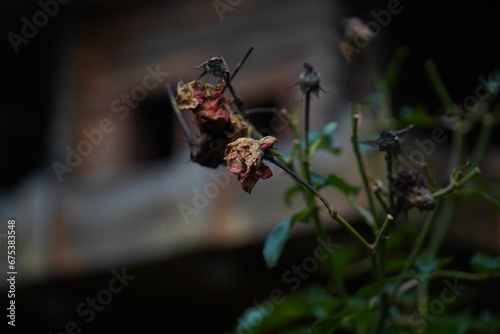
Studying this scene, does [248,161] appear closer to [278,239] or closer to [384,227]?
[384,227]

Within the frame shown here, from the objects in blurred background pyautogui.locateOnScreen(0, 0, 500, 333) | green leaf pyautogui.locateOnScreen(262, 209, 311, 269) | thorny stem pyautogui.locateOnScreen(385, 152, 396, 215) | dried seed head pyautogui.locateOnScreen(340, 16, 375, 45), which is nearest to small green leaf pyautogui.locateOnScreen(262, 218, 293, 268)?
green leaf pyautogui.locateOnScreen(262, 209, 311, 269)

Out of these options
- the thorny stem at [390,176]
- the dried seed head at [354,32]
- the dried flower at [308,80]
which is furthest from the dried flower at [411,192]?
the dried seed head at [354,32]

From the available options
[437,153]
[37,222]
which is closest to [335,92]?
[437,153]

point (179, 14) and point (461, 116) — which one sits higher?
point (461, 116)

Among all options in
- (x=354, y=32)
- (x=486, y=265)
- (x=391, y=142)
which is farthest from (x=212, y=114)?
(x=354, y=32)

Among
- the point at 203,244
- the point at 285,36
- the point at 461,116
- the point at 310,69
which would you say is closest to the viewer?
the point at 310,69

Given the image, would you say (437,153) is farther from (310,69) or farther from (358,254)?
(310,69)

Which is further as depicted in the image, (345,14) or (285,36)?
(285,36)

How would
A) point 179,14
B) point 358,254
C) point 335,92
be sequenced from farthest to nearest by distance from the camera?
point 179,14
point 335,92
point 358,254
